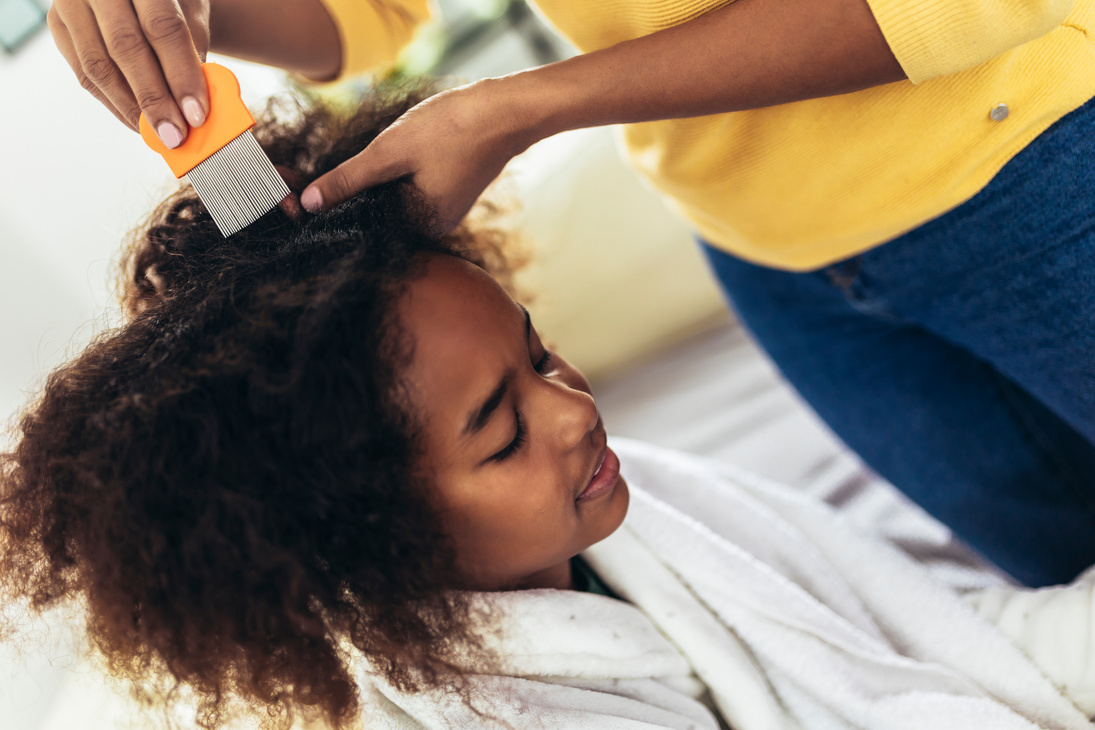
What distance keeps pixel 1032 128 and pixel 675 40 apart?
30cm

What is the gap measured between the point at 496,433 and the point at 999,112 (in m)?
0.46

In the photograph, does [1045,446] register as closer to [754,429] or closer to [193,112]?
[754,429]

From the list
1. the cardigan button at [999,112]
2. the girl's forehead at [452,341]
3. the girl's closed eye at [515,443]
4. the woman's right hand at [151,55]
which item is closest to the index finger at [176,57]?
the woman's right hand at [151,55]

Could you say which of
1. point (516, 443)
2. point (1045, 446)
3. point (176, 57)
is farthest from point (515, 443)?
point (1045, 446)

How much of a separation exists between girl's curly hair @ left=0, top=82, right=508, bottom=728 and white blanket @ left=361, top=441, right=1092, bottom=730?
67 mm

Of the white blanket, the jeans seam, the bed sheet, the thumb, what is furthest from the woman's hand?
the bed sheet

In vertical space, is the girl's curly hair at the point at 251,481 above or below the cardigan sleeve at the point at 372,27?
below

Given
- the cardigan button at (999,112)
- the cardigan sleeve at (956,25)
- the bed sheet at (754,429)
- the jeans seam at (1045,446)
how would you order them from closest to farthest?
the cardigan sleeve at (956,25) → the cardigan button at (999,112) → the jeans seam at (1045,446) → the bed sheet at (754,429)

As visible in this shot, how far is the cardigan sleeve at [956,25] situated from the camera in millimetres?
478

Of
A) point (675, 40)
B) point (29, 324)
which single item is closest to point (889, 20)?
point (675, 40)

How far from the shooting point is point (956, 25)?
0.48 m

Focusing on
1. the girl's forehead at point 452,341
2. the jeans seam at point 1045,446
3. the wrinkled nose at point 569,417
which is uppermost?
the girl's forehead at point 452,341

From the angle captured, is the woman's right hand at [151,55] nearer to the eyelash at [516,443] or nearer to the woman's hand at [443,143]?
the woman's hand at [443,143]

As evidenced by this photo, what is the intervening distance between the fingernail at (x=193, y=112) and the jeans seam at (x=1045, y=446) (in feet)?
2.78
